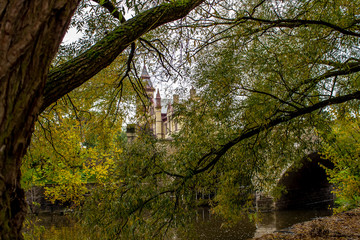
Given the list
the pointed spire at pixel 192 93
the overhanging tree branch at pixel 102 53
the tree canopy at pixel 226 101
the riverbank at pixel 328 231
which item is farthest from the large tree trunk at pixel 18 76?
the riverbank at pixel 328 231

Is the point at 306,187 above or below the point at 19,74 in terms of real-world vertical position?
below

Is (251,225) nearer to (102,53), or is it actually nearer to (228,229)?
(228,229)

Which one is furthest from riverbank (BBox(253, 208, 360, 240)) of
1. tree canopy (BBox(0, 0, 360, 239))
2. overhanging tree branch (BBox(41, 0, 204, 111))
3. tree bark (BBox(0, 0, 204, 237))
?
tree bark (BBox(0, 0, 204, 237))

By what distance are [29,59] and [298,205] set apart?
636 inches

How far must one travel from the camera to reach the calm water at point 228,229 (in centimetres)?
945

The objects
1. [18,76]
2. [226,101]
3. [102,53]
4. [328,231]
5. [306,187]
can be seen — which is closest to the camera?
[18,76]

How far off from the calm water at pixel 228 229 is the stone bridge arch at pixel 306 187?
114cm

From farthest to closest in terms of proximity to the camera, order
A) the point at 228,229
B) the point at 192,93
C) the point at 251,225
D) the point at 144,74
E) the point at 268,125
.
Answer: the point at 251,225
the point at 228,229
the point at 144,74
the point at 192,93
the point at 268,125

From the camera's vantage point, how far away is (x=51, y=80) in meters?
1.77

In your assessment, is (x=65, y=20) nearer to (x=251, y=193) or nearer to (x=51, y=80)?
(x=51, y=80)

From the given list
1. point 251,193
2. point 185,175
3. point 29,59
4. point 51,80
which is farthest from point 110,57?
point 251,193

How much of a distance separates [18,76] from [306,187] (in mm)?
17243

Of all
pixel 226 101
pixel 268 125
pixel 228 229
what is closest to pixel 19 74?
pixel 268 125

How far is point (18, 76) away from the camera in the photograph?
1.17 meters
